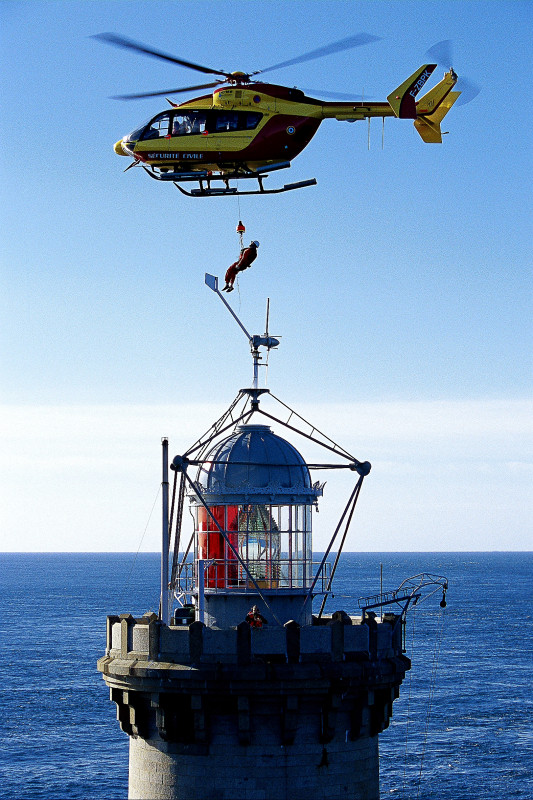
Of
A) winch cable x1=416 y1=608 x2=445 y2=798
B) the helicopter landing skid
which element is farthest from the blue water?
the helicopter landing skid

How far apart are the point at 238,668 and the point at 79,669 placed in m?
94.1

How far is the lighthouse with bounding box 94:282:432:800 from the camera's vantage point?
21.5 m

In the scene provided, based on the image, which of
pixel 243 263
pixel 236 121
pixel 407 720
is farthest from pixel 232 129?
pixel 407 720

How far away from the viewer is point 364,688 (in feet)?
72.9

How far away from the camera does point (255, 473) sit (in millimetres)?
23312

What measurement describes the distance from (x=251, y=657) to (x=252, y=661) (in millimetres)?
82

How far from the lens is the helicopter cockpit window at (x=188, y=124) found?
39438 mm

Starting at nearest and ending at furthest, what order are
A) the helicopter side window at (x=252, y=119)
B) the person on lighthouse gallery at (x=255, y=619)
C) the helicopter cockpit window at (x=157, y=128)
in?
1. the person on lighthouse gallery at (x=255, y=619)
2. the helicopter side window at (x=252, y=119)
3. the helicopter cockpit window at (x=157, y=128)

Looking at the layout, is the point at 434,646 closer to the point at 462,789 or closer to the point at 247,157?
the point at 462,789

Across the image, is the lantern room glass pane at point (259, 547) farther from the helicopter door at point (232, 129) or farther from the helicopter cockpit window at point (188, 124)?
the helicopter cockpit window at point (188, 124)

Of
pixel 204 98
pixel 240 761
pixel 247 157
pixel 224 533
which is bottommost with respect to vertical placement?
pixel 240 761

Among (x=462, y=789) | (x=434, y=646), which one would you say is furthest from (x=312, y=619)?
(x=434, y=646)

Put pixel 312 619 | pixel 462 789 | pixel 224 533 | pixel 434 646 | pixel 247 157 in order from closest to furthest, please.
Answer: pixel 224 533, pixel 312 619, pixel 247 157, pixel 462 789, pixel 434 646

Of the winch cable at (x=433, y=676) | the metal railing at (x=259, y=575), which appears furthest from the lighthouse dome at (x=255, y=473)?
the winch cable at (x=433, y=676)
